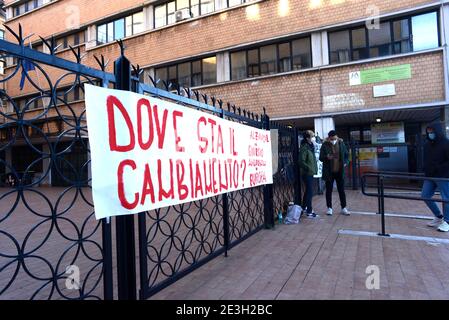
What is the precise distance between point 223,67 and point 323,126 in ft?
18.0

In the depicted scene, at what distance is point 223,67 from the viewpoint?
49.6 feet

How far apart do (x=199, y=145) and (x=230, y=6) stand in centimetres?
1316

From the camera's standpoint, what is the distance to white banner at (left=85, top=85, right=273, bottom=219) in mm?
2199

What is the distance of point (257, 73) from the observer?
47.9 feet

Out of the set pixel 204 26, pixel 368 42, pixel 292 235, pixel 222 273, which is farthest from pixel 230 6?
pixel 222 273

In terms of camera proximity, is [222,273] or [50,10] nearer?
[222,273]

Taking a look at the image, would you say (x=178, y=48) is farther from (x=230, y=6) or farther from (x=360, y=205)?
(x=360, y=205)

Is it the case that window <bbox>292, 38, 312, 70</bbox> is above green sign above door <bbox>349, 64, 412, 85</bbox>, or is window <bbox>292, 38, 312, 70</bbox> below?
above

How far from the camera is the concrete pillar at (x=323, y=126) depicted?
12.6 meters

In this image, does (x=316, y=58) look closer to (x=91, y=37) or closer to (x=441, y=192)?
(x=441, y=192)

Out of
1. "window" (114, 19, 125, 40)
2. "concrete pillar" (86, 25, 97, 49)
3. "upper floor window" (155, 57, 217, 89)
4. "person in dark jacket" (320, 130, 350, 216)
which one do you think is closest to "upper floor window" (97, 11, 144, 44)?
"window" (114, 19, 125, 40)

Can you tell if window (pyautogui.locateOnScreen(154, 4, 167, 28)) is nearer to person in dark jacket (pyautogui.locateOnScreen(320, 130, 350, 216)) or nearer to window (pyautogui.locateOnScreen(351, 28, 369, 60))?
window (pyautogui.locateOnScreen(351, 28, 369, 60))

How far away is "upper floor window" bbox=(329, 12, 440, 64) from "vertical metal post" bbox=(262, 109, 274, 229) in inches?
333

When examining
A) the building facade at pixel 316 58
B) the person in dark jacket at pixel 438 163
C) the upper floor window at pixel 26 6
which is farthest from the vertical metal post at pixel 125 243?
the upper floor window at pixel 26 6
